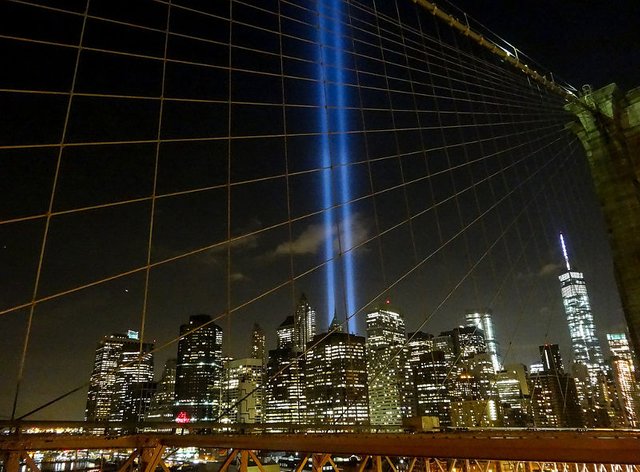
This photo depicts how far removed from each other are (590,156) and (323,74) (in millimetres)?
4792

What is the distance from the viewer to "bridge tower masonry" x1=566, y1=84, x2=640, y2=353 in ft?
24.6

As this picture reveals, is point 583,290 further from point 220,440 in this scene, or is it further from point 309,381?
point 220,440

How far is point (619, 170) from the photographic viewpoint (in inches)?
316

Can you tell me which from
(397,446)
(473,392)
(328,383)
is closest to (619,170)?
(397,446)

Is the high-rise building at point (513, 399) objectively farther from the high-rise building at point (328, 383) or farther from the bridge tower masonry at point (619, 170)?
the bridge tower masonry at point (619, 170)

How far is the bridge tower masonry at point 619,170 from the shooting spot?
7.50 meters

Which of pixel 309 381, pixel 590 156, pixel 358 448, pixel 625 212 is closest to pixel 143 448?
pixel 358 448

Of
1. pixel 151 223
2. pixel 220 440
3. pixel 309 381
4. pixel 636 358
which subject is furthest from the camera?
pixel 309 381

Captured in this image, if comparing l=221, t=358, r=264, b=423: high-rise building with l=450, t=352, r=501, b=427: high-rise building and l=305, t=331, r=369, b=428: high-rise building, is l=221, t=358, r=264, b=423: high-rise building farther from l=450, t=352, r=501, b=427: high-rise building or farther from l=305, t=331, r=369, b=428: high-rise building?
l=450, t=352, r=501, b=427: high-rise building

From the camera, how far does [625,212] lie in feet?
25.6

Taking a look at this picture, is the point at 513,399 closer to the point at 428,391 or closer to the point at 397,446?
the point at 428,391

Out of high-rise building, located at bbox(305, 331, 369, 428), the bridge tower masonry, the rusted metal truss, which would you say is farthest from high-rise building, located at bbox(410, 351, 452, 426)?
the rusted metal truss

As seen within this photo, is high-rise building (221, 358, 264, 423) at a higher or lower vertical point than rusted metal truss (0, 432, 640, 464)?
higher

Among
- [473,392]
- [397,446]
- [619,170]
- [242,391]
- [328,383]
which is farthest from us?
[473,392]
